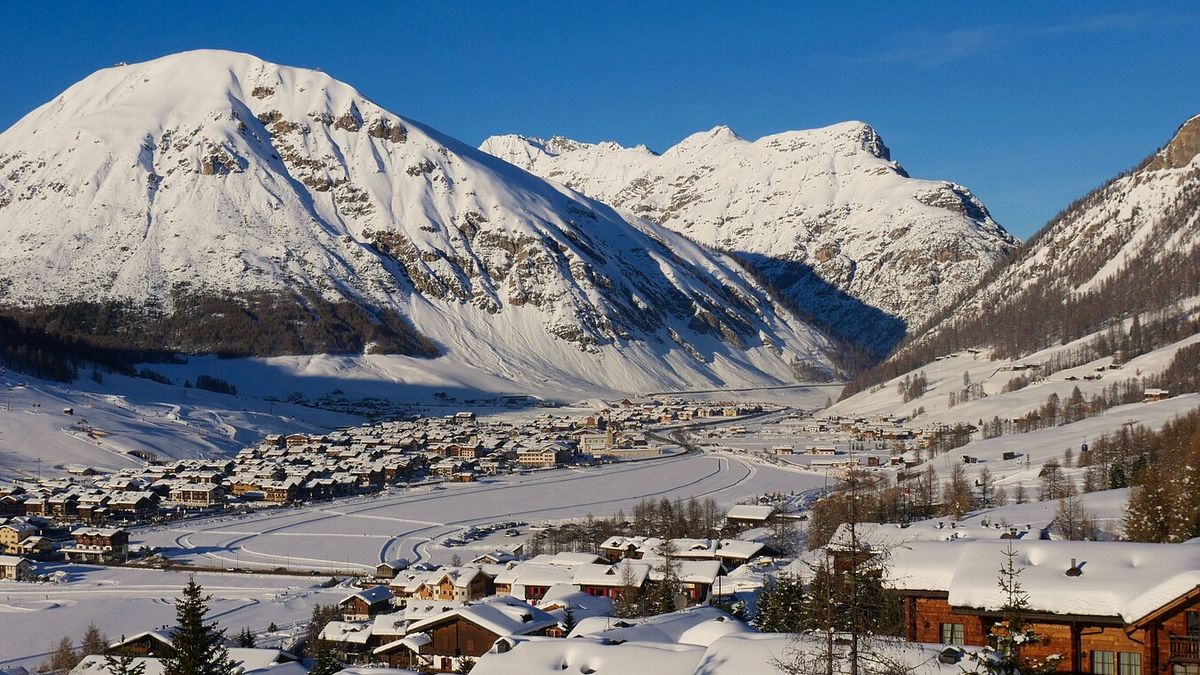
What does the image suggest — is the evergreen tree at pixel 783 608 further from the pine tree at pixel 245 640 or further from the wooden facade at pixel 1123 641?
the pine tree at pixel 245 640

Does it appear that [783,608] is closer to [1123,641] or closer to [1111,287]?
[1123,641]

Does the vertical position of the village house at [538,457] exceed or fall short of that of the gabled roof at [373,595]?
it exceeds it

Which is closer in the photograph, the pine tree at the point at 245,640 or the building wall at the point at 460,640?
the building wall at the point at 460,640

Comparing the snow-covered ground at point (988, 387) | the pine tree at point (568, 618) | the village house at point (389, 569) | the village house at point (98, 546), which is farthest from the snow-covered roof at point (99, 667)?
the snow-covered ground at point (988, 387)

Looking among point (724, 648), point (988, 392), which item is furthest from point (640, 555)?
point (988, 392)

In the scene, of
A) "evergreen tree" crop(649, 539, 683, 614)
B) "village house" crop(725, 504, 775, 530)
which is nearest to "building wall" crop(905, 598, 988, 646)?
→ "evergreen tree" crop(649, 539, 683, 614)

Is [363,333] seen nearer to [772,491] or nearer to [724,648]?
[772,491]

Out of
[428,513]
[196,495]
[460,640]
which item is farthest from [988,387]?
[460,640]
